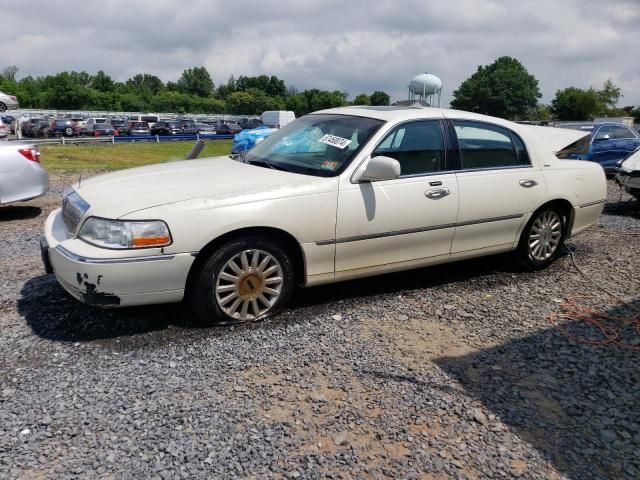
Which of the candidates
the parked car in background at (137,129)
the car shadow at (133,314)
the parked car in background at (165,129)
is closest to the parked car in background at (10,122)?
the parked car in background at (137,129)

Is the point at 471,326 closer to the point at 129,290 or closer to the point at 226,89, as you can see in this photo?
the point at 129,290

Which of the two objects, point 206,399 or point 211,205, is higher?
point 211,205

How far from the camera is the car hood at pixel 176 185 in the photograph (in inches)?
145

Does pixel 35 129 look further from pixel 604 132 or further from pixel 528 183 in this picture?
pixel 528 183

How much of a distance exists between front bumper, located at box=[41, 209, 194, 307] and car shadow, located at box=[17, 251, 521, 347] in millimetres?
315

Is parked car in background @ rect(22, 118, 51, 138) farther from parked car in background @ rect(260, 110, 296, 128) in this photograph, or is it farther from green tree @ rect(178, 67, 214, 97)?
green tree @ rect(178, 67, 214, 97)

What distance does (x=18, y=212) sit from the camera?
795 centimetres

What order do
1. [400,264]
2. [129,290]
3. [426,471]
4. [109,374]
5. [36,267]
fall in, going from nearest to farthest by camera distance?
[426,471], [109,374], [129,290], [400,264], [36,267]

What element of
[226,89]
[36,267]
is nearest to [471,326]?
[36,267]

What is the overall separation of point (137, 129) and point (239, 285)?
132ft

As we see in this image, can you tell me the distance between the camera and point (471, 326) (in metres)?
4.17

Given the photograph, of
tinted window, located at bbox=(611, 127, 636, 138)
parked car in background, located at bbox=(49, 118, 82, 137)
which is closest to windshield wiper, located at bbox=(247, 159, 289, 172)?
tinted window, located at bbox=(611, 127, 636, 138)

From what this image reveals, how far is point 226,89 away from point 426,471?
14085cm

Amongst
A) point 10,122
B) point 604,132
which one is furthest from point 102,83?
point 604,132
